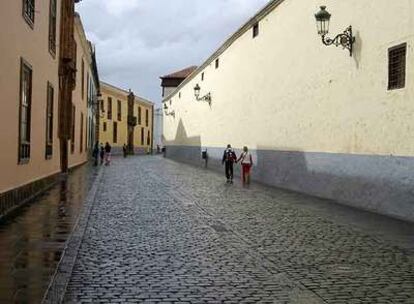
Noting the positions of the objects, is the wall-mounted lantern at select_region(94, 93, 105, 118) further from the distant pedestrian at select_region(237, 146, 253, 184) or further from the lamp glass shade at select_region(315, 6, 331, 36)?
the lamp glass shade at select_region(315, 6, 331, 36)

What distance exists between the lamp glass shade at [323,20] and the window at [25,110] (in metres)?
6.44

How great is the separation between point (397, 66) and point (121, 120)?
5906 centimetres

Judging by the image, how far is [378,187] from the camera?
1265 cm

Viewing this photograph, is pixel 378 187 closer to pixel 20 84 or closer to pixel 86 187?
pixel 20 84

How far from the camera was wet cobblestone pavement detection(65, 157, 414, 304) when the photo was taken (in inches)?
239

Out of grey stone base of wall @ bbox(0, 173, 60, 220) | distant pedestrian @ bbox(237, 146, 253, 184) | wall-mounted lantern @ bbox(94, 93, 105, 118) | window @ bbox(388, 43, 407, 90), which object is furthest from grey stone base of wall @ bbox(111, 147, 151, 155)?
window @ bbox(388, 43, 407, 90)

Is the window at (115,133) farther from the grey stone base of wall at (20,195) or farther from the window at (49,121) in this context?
the grey stone base of wall at (20,195)

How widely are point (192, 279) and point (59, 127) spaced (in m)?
14.4

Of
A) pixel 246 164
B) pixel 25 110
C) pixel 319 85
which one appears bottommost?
pixel 246 164

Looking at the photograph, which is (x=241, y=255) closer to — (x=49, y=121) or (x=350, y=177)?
(x=350, y=177)

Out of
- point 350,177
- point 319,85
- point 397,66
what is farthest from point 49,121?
point 397,66

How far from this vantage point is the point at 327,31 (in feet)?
48.8

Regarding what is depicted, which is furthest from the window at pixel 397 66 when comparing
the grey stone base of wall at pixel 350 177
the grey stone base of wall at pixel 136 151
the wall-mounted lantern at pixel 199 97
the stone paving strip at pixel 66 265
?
the grey stone base of wall at pixel 136 151

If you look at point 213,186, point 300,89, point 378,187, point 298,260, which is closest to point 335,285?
point 298,260
